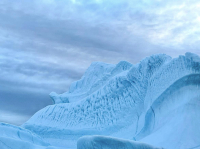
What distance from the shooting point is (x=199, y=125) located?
22.1 feet

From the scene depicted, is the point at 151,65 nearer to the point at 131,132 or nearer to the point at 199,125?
the point at 131,132

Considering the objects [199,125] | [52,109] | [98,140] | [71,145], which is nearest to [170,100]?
[199,125]

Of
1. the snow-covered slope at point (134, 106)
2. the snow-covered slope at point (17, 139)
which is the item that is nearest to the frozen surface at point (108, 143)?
the snow-covered slope at point (134, 106)

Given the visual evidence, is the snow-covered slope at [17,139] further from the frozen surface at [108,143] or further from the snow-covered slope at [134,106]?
the frozen surface at [108,143]

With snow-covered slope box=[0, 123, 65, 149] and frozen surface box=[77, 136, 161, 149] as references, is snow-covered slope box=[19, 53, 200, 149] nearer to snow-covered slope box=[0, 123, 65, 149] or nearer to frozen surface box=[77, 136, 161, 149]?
frozen surface box=[77, 136, 161, 149]

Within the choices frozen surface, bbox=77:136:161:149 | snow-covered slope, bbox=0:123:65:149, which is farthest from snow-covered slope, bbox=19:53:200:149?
snow-covered slope, bbox=0:123:65:149

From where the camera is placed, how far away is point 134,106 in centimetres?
956

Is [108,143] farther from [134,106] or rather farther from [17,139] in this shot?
[134,106]

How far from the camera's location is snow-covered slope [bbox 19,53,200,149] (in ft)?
22.6

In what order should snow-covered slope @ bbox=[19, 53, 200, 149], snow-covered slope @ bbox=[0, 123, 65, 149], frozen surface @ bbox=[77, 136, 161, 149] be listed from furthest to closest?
snow-covered slope @ bbox=[0, 123, 65, 149]
snow-covered slope @ bbox=[19, 53, 200, 149]
frozen surface @ bbox=[77, 136, 161, 149]

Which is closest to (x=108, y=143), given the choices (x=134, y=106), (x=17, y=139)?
(x=17, y=139)

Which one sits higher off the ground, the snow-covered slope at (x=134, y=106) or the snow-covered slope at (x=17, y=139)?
the snow-covered slope at (x=134, y=106)

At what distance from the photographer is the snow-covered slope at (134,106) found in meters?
6.89

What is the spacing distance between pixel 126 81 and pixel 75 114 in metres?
2.29
